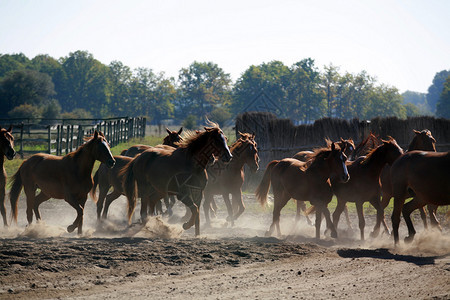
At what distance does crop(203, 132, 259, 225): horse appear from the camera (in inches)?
479

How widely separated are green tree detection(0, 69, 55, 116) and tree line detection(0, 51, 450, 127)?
0.12 m

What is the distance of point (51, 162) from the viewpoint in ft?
34.0

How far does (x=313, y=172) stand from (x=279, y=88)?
74463 mm

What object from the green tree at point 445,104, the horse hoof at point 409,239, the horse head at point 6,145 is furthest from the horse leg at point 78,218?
the green tree at point 445,104

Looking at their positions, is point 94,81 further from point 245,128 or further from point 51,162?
point 51,162

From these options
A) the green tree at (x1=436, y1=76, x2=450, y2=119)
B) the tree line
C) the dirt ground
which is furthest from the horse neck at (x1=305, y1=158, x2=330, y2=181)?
the green tree at (x1=436, y1=76, x2=450, y2=119)

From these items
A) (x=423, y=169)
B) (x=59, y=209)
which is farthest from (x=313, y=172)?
(x=59, y=209)

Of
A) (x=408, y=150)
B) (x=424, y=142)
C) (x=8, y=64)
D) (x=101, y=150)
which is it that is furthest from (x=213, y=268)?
(x=8, y=64)

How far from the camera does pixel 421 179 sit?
28.6ft

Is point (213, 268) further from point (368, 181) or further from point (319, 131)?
point (319, 131)

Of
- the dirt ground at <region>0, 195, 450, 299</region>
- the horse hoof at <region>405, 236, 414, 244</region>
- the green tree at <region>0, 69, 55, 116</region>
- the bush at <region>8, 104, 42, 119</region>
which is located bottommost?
the dirt ground at <region>0, 195, 450, 299</region>

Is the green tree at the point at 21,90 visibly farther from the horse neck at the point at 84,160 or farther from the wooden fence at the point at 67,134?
the horse neck at the point at 84,160

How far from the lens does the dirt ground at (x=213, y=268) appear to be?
602cm

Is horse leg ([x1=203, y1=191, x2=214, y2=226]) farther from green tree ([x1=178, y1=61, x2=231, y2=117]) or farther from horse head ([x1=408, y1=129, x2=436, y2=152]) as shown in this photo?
green tree ([x1=178, y1=61, x2=231, y2=117])
